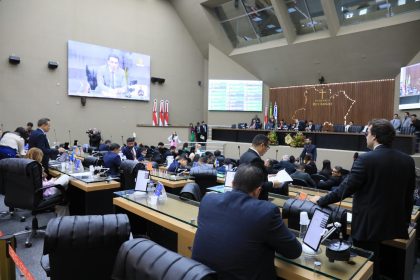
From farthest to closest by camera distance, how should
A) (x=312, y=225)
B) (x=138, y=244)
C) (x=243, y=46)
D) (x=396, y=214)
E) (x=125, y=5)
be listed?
(x=243, y=46), (x=125, y=5), (x=396, y=214), (x=312, y=225), (x=138, y=244)

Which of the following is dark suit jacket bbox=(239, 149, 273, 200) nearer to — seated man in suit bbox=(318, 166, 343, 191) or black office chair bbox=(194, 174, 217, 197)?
black office chair bbox=(194, 174, 217, 197)

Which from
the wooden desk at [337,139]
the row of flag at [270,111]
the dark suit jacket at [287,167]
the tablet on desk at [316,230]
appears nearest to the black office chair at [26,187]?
the tablet on desk at [316,230]

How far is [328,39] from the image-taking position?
12.4 metres

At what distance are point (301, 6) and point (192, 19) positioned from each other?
5.66m

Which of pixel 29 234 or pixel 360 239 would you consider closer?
pixel 360 239

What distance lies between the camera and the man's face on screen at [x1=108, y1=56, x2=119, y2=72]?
13922 millimetres

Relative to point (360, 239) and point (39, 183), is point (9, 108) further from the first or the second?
point (360, 239)

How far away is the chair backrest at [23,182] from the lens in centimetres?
371

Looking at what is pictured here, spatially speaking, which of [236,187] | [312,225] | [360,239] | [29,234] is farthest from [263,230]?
[29,234]

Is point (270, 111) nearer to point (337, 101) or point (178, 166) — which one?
point (337, 101)

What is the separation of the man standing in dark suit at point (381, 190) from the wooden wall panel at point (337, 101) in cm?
1217

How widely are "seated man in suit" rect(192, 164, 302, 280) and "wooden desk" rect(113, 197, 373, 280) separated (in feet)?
0.31

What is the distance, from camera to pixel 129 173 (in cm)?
443

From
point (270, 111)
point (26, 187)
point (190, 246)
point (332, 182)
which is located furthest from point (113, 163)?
point (270, 111)
